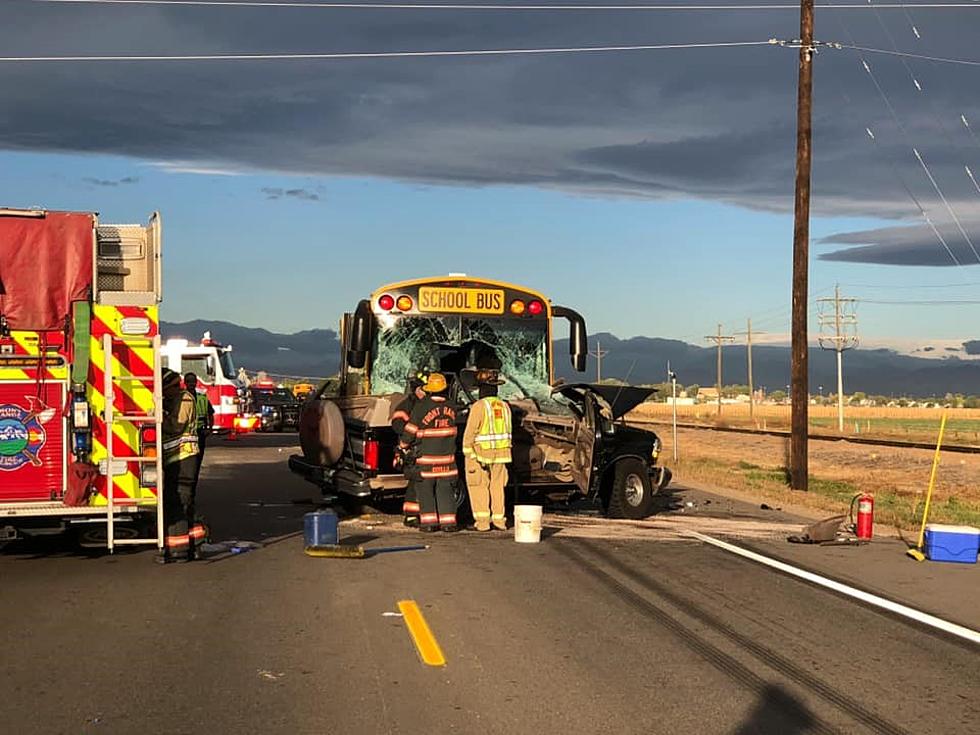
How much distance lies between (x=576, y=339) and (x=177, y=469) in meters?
6.79

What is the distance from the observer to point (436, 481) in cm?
1426

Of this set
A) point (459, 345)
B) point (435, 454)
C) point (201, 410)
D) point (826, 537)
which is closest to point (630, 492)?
point (459, 345)

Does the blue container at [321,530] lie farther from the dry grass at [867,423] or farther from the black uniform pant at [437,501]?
the dry grass at [867,423]

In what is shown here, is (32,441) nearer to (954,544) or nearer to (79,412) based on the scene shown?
(79,412)

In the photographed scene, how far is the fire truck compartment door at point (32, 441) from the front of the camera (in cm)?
1085

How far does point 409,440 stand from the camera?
14.4 m

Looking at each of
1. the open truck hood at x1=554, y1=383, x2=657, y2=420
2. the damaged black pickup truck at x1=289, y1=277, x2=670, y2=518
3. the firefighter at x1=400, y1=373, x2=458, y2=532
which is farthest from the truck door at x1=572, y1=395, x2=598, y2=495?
the firefighter at x1=400, y1=373, x2=458, y2=532

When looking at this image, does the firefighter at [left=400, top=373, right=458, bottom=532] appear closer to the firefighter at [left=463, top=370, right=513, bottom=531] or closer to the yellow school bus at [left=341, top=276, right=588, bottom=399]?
the firefighter at [left=463, top=370, right=513, bottom=531]

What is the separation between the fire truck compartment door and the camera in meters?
10.9

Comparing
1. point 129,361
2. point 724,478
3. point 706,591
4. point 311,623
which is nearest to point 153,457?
point 129,361

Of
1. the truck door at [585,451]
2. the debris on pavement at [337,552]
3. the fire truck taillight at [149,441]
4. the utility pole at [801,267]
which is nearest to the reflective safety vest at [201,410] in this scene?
the fire truck taillight at [149,441]

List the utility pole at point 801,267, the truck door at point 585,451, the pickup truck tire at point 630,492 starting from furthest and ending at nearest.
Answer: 1. the utility pole at point 801,267
2. the pickup truck tire at point 630,492
3. the truck door at point 585,451

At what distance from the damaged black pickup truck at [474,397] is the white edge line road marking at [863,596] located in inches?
102

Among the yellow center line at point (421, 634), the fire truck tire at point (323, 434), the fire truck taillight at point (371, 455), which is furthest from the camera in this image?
the fire truck tire at point (323, 434)
